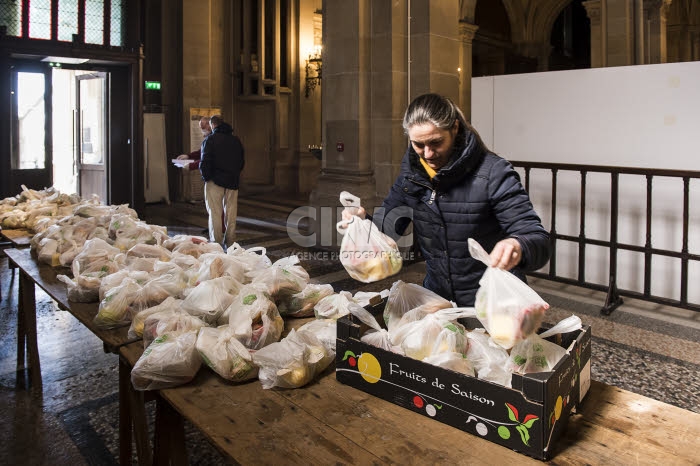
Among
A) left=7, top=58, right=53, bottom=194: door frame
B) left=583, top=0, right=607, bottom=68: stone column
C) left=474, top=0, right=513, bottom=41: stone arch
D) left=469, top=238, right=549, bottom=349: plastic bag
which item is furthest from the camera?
left=474, top=0, right=513, bottom=41: stone arch

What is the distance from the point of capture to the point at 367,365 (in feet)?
5.78

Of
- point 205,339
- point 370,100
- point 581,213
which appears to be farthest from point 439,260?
point 370,100

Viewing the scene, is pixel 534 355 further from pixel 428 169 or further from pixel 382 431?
pixel 428 169

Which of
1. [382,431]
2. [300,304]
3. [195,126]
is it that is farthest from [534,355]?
[195,126]

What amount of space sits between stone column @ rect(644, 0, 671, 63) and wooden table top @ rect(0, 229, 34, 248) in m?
11.8

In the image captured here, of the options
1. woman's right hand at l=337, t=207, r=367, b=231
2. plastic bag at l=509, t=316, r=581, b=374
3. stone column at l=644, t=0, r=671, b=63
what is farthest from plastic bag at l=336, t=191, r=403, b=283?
stone column at l=644, t=0, r=671, b=63

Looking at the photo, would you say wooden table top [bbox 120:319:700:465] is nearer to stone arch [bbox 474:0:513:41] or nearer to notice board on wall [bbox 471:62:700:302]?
notice board on wall [bbox 471:62:700:302]

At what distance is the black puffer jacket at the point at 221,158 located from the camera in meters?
7.78

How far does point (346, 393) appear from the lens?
1.79m

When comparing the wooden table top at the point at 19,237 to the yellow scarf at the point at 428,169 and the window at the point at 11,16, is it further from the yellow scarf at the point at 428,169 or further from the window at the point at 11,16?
the window at the point at 11,16

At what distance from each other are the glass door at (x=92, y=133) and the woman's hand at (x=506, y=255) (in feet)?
29.3

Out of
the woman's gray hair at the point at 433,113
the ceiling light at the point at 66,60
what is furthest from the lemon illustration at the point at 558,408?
the ceiling light at the point at 66,60

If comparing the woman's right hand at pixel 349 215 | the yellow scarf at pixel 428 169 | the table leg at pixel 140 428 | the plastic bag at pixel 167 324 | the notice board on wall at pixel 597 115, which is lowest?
the table leg at pixel 140 428

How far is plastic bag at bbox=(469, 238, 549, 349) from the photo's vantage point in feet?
4.99
